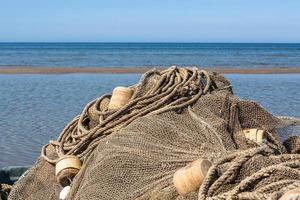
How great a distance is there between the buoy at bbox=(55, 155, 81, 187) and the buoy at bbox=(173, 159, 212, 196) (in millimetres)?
1068

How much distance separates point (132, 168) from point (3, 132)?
7355 mm

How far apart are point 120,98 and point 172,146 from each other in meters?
0.93

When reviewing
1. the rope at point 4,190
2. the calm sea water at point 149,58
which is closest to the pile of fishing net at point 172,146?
the rope at point 4,190

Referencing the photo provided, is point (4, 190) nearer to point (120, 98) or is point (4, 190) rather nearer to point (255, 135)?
point (120, 98)

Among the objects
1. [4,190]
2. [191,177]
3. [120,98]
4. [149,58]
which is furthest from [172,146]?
[149,58]

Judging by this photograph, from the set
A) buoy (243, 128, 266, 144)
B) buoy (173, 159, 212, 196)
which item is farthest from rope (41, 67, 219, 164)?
buoy (173, 159, 212, 196)

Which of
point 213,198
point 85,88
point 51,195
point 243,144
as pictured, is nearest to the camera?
point 213,198

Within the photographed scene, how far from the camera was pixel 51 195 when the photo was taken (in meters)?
3.71

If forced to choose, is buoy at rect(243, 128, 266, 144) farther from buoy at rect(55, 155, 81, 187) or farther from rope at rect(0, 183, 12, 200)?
rope at rect(0, 183, 12, 200)

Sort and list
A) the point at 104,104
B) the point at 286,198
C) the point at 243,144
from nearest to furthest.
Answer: the point at 286,198 → the point at 243,144 → the point at 104,104

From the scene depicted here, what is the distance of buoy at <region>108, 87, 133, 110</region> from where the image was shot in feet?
12.2

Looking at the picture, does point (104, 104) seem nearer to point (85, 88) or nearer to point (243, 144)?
point (243, 144)

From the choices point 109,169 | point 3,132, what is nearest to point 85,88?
point 3,132

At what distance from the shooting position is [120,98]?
3752 mm
